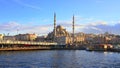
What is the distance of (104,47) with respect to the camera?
19475 centimetres

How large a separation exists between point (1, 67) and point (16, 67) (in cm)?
320

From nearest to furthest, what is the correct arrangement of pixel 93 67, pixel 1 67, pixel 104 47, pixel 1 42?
pixel 1 67, pixel 93 67, pixel 1 42, pixel 104 47

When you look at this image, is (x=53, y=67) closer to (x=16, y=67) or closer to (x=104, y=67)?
(x=16, y=67)

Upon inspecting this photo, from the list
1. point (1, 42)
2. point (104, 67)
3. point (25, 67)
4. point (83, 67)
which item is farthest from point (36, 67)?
point (1, 42)

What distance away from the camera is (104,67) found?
205ft

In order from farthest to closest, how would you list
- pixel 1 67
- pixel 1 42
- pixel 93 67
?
pixel 1 42
pixel 93 67
pixel 1 67

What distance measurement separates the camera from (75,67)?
60375 millimetres

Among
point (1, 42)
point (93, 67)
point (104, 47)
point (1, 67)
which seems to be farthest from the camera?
point (104, 47)

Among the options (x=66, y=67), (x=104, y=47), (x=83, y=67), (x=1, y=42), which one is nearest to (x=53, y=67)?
(x=66, y=67)

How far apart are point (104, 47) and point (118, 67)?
13350cm

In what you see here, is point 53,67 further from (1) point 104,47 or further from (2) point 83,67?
(1) point 104,47

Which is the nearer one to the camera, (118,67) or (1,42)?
(118,67)

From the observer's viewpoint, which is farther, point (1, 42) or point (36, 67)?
point (1, 42)

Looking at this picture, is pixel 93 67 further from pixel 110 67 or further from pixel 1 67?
pixel 1 67
